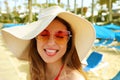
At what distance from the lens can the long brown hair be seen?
5.76 ft

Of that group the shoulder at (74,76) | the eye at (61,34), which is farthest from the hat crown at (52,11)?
the shoulder at (74,76)

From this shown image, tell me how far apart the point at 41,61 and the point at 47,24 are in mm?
411

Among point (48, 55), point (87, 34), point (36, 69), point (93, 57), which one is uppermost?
point (87, 34)

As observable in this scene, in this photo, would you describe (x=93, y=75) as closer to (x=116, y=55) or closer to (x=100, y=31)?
(x=116, y=55)

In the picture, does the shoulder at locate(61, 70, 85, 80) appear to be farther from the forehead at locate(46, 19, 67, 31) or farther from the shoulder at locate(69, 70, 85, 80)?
the forehead at locate(46, 19, 67, 31)

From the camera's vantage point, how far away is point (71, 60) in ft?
5.86

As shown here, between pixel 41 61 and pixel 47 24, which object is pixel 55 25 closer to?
pixel 47 24

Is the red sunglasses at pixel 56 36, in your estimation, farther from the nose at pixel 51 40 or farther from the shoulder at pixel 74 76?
the shoulder at pixel 74 76

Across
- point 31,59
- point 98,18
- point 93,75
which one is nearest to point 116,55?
point 93,75

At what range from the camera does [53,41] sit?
1.64 meters

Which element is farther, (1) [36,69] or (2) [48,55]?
(1) [36,69]

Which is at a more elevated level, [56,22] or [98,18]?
[56,22]

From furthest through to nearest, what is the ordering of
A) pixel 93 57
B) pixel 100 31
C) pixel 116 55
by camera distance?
pixel 100 31
pixel 116 55
pixel 93 57

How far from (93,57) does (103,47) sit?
6.73m
